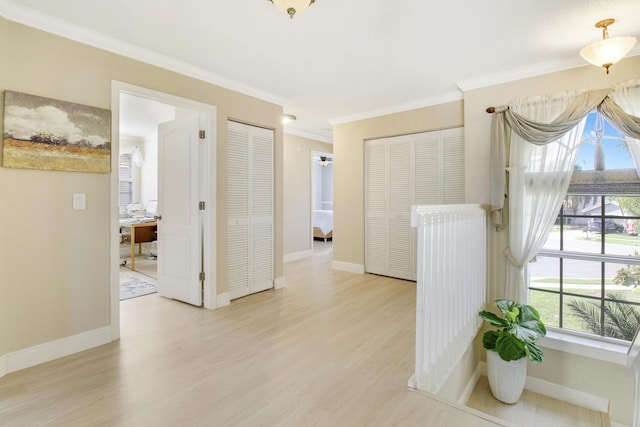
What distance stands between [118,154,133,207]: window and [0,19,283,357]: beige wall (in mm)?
4693

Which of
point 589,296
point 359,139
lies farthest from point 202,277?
point 589,296

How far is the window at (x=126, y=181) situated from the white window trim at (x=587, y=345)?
747 cm

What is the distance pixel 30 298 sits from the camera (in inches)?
83.4

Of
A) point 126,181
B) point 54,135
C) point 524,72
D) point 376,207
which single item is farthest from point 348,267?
point 126,181

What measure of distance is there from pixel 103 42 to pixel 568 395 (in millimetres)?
4917

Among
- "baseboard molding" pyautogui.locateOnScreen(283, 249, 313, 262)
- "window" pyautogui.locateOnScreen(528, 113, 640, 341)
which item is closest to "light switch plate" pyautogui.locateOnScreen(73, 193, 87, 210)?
"baseboard molding" pyautogui.locateOnScreen(283, 249, 313, 262)

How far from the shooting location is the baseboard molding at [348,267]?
4.78 meters

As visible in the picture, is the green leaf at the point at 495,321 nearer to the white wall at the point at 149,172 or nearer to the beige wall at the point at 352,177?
the beige wall at the point at 352,177

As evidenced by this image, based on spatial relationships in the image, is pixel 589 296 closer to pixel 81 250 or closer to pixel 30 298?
pixel 81 250

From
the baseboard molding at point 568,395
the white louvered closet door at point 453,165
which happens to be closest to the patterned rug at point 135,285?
the white louvered closet door at point 453,165

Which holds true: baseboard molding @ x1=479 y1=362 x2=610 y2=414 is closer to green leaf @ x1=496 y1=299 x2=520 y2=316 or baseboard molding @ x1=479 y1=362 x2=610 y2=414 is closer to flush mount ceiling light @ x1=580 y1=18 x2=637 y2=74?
green leaf @ x1=496 y1=299 x2=520 y2=316

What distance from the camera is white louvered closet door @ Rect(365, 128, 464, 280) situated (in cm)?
396

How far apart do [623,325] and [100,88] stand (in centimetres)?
480

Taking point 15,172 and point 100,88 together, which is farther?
point 100,88
